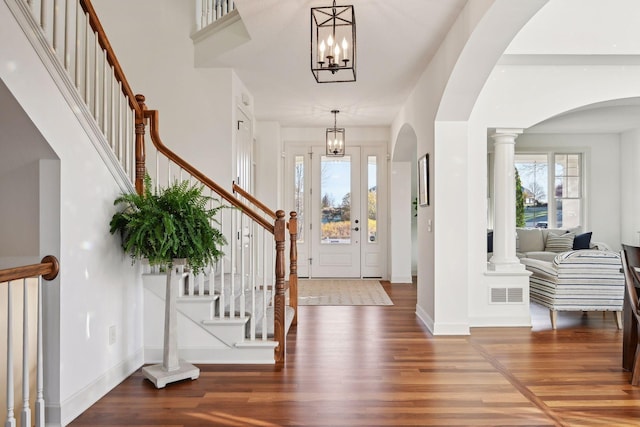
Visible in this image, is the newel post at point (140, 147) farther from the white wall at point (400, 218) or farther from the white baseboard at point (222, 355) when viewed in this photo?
the white wall at point (400, 218)

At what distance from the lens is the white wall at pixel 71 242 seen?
8.02 feet

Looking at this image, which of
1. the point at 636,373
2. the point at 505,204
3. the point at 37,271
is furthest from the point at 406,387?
the point at 505,204

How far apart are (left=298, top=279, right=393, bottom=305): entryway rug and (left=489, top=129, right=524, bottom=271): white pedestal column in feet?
5.73

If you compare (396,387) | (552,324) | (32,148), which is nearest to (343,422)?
(396,387)

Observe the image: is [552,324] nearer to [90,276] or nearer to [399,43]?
[399,43]

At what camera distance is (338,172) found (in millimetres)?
8758

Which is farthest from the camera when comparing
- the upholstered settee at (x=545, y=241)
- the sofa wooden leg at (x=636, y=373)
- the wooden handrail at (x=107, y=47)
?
the upholstered settee at (x=545, y=241)

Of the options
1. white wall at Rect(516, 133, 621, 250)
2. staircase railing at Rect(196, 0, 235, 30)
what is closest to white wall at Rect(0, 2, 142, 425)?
staircase railing at Rect(196, 0, 235, 30)

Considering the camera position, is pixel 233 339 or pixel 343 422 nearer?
pixel 343 422

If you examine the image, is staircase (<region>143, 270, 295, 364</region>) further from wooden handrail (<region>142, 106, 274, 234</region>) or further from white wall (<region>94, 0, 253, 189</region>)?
white wall (<region>94, 0, 253, 189</region>)

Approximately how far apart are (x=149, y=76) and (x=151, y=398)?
3391 mm

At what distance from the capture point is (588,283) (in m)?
4.93

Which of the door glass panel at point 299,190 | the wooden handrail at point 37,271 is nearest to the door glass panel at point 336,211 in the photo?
the door glass panel at point 299,190

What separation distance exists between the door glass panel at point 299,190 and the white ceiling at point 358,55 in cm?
150
